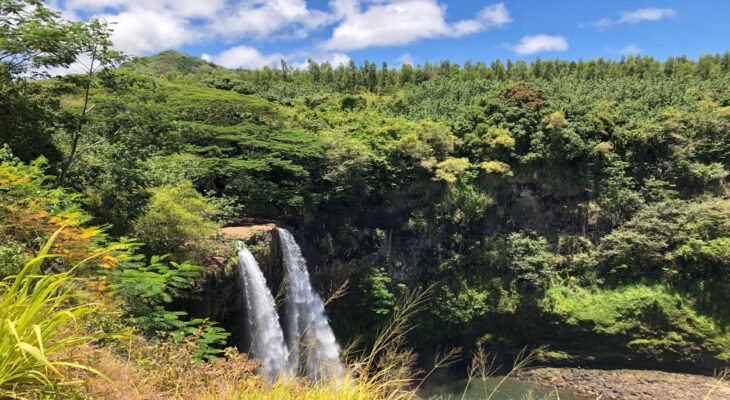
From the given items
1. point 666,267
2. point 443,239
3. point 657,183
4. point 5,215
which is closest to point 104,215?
point 5,215

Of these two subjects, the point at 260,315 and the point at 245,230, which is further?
the point at 245,230

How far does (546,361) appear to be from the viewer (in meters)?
16.6

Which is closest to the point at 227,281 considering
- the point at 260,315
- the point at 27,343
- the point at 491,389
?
the point at 260,315

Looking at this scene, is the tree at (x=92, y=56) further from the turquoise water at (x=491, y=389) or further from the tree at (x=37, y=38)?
the turquoise water at (x=491, y=389)

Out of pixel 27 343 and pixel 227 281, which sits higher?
pixel 27 343

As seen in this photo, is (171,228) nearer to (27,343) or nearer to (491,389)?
(27,343)

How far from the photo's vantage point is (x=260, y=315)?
9.68 metres

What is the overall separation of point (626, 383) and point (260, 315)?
47.8ft

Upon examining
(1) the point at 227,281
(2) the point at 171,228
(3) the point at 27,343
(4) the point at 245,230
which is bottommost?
(1) the point at 227,281

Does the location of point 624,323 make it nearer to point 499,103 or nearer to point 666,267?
point 666,267

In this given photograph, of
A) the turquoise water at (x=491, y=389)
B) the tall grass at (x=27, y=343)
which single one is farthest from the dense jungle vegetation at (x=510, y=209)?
the tall grass at (x=27, y=343)

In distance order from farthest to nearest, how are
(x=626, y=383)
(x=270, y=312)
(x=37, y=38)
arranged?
(x=626, y=383), (x=270, y=312), (x=37, y=38)

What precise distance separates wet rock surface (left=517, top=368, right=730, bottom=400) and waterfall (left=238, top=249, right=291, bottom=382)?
10463 mm

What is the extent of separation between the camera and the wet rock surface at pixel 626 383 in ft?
47.6
